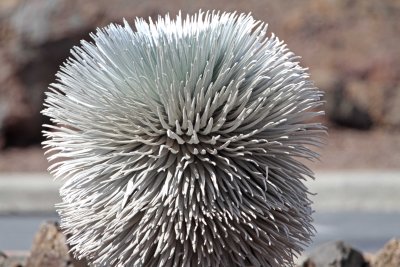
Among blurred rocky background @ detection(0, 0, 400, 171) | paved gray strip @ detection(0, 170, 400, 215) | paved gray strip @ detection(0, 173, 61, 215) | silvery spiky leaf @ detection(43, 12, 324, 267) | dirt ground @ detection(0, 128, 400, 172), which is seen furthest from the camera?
blurred rocky background @ detection(0, 0, 400, 171)

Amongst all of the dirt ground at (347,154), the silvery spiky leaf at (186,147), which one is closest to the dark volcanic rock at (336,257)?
the silvery spiky leaf at (186,147)

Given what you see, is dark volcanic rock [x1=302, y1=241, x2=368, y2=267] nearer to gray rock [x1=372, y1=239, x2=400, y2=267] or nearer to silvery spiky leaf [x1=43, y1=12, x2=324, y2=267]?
gray rock [x1=372, y1=239, x2=400, y2=267]

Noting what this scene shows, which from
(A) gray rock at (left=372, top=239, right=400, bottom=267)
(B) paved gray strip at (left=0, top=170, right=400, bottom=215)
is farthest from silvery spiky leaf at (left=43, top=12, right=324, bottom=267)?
(B) paved gray strip at (left=0, top=170, right=400, bottom=215)

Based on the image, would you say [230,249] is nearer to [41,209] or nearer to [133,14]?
[41,209]

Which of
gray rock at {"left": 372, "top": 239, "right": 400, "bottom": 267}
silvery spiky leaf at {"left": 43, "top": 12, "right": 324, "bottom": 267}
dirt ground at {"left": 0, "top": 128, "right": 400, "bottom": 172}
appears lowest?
gray rock at {"left": 372, "top": 239, "right": 400, "bottom": 267}

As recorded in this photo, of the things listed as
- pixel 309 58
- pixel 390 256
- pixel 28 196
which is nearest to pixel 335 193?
pixel 309 58

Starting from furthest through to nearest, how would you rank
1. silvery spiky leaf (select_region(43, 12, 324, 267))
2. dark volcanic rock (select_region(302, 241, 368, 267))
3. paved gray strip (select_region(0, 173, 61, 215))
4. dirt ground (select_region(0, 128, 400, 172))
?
dirt ground (select_region(0, 128, 400, 172))
paved gray strip (select_region(0, 173, 61, 215))
dark volcanic rock (select_region(302, 241, 368, 267))
silvery spiky leaf (select_region(43, 12, 324, 267))

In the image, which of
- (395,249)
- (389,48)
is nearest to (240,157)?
(395,249)
